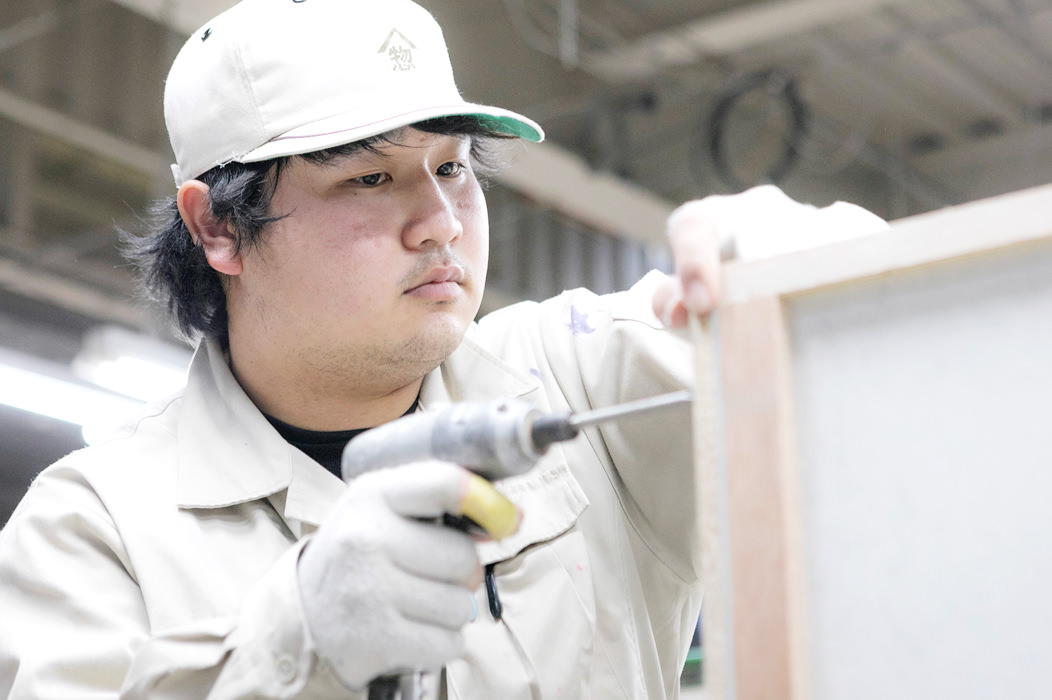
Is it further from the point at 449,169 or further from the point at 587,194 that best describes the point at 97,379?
the point at 449,169

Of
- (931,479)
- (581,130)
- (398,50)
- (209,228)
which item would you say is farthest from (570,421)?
(581,130)

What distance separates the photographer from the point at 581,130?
16.2ft

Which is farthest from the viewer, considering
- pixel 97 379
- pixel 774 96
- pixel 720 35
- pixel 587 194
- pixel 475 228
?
pixel 587 194

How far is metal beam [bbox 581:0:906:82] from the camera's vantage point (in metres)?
4.19

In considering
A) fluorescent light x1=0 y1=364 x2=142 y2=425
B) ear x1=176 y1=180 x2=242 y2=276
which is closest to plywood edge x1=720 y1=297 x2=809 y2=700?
ear x1=176 y1=180 x2=242 y2=276

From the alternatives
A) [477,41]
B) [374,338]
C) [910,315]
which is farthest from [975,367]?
[477,41]

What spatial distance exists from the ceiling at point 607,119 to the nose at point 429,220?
240cm

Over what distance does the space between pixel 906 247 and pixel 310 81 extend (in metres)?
0.79

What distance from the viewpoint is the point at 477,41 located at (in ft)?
13.6

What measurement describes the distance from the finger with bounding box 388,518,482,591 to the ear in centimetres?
66

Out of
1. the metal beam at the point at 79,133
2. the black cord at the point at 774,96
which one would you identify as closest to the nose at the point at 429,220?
the black cord at the point at 774,96

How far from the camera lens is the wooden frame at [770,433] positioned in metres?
0.83

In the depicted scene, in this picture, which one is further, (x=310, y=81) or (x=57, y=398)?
(x=57, y=398)

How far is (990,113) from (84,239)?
410 cm
